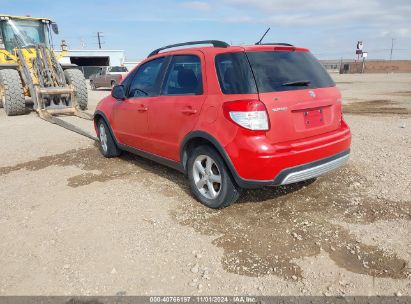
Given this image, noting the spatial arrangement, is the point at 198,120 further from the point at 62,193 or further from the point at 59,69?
the point at 59,69

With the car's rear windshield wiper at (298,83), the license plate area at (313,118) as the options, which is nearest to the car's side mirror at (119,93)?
the car's rear windshield wiper at (298,83)

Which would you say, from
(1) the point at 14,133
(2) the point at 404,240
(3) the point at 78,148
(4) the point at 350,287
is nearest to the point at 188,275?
(4) the point at 350,287

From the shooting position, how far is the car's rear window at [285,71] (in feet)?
10.8

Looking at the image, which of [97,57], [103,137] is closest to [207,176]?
[103,137]

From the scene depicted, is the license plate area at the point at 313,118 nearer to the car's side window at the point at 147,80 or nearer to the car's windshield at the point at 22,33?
the car's side window at the point at 147,80

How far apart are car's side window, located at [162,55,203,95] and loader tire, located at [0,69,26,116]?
26.9 ft

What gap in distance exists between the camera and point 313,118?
3486mm

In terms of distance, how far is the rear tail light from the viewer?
3146 millimetres

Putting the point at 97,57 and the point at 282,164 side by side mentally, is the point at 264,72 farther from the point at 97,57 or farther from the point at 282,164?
the point at 97,57

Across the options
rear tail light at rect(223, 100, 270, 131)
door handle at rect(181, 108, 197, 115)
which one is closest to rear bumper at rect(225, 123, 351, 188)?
rear tail light at rect(223, 100, 270, 131)

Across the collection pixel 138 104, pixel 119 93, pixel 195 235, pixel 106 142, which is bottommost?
pixel 195 235

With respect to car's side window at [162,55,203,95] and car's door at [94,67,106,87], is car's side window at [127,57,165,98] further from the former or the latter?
car's door at [94,67,106,87]

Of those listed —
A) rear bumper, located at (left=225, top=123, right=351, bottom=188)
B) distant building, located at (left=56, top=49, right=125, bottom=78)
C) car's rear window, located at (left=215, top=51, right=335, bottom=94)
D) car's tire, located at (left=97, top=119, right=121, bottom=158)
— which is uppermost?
distant building, located at (left=56, top=49, right=125, bottom=78)

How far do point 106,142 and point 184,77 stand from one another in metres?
2.59
